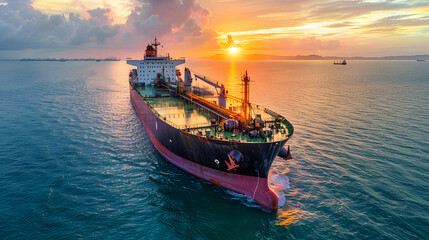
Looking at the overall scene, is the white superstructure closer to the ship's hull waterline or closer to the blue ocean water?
the blue ocean water

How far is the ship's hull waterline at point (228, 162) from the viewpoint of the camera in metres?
16.8

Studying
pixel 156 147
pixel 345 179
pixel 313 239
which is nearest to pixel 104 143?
pixel 156 147

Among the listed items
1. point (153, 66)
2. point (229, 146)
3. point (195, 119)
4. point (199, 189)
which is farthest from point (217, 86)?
point (153, 66)

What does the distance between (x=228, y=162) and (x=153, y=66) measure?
39238 mm

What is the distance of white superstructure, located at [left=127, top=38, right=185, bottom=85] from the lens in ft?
162

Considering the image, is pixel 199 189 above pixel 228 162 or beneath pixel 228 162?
beneath

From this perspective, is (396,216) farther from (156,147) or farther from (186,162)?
(156,147)

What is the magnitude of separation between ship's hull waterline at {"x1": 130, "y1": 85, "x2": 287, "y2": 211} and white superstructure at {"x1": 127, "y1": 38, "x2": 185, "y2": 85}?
30.3 metres

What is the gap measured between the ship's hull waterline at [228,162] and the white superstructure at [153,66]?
30275 millimetres

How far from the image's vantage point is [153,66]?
50.5 meters

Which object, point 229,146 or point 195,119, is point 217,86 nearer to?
point 195,119

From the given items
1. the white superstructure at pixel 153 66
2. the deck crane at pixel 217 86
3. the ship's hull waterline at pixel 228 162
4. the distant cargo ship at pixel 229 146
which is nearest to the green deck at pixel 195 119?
the distant cargo ship at pixel 229 146

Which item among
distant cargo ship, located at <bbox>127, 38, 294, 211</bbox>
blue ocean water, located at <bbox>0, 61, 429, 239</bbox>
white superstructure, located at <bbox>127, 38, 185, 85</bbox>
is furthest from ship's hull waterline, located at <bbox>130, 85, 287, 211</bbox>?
white superstructure, located at <bbox>127, 38, 185, 85</bbox>

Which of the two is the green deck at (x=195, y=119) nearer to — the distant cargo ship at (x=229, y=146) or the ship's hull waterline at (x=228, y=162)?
the distant cargo ship at (x=229, y=146)
